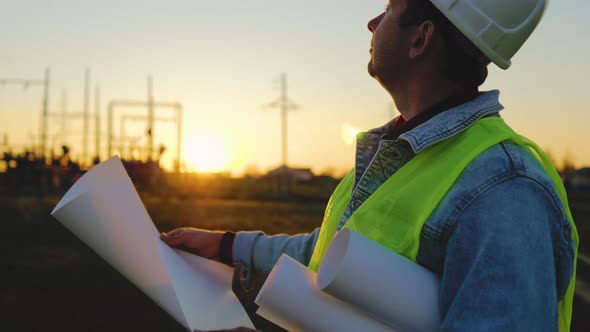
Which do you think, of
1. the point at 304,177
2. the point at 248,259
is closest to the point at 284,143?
the point at 304,177

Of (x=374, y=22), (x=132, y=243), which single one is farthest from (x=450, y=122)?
(x=132, y=243)

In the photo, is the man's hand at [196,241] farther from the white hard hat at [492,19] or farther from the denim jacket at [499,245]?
the white hard hat at [492,19]

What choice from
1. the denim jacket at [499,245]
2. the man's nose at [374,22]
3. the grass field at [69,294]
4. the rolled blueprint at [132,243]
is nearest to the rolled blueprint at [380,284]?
the denim jacket at [499,245]

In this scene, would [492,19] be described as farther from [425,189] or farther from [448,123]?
[425,189]

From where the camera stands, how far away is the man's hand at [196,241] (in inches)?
94.5

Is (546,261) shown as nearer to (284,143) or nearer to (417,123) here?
(417,123)

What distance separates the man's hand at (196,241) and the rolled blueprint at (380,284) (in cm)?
92

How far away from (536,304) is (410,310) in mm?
252

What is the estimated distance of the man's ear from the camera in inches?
77.2

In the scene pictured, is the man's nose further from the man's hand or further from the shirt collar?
the man's hand

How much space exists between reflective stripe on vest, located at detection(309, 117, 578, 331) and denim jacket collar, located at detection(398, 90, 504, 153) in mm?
23

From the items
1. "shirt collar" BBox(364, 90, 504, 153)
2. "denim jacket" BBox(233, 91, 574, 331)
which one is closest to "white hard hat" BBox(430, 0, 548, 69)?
"shirt collar" BBox(364, 90, 504, 153)

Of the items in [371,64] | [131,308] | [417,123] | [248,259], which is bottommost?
[131,308]

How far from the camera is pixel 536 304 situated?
1.48 metres
